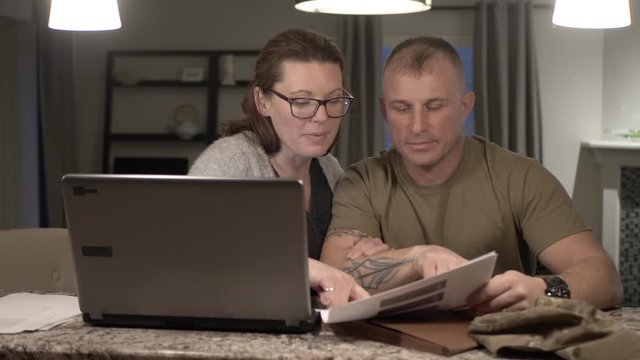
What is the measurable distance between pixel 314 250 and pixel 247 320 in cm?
68

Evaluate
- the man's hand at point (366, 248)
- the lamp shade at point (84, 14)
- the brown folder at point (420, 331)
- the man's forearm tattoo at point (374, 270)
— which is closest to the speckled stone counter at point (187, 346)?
the brown folder at point (420, 331)

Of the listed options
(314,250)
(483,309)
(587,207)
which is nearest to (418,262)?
(483,309)

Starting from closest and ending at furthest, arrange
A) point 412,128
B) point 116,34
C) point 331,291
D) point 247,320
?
point 247,320
point 331,291
point 412,128
point 116,34

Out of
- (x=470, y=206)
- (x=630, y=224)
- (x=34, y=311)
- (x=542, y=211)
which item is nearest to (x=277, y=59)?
(x=470, y=206)

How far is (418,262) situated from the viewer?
174cm

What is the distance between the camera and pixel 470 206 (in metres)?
2.15

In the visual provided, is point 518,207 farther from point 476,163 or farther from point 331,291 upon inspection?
point 331,291

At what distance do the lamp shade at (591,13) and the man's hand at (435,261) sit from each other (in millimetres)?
1301

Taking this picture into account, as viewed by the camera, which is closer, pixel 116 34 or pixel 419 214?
pixel 419 214

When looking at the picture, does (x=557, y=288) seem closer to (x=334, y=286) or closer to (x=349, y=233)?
(x=334, y=286)

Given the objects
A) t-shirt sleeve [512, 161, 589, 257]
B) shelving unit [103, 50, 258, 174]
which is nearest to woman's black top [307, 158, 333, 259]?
t-shirt sleeve [512, 161, 589, 257]

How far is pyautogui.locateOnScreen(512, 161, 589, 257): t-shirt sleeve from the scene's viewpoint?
6.75 ft

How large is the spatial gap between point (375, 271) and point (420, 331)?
1.40ft

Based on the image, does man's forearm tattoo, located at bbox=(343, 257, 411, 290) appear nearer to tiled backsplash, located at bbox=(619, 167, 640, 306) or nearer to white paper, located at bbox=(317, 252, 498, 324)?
white paper, located at bbox=(317, 252, 498, 324)
